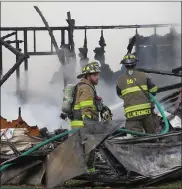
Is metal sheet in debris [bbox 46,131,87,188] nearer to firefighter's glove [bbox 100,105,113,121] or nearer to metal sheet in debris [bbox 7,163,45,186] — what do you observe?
metal sheet in debris [bbox 7,163,45,186]

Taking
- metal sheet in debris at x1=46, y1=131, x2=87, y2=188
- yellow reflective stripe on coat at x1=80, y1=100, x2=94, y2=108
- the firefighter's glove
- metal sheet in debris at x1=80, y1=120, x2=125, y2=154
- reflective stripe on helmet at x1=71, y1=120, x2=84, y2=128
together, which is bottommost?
metal sheet in debris at x1=46, y1=131, x2=87, y2=188

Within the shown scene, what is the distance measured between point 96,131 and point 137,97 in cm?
164

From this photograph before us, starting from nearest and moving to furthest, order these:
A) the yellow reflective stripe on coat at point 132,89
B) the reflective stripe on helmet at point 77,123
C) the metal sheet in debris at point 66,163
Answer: the metal sheet in debris at point 66,163
the reflective stripe on helmet at point 77,123
the yellow reflective stripe on coat at point 132,89

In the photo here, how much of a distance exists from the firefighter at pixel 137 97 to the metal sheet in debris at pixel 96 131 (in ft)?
4.91

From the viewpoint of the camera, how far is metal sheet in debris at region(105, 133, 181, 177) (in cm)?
584

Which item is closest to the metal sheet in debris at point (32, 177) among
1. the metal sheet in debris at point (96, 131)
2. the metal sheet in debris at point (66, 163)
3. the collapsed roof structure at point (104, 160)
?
the collapsed roof structure at point (104, 160)

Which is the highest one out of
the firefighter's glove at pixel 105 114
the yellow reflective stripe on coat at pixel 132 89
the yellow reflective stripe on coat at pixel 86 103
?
the yellow reflective stripe on coat at pixel 132 89

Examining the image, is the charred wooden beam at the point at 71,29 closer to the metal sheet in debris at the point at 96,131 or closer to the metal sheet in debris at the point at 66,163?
the metal sheet in debris at the point at 96,131

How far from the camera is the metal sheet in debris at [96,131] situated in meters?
5.61

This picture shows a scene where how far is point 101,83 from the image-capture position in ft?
38.8

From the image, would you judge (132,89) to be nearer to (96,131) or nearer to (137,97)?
(137,97)

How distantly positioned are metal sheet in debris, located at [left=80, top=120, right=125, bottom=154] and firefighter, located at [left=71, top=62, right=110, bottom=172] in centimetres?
40

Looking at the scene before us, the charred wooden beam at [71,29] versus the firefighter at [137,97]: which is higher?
the charred wooden beam at [71,29]

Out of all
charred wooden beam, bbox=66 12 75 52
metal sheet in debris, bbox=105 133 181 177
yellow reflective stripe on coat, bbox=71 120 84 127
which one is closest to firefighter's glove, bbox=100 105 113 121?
yellow reflective stripe on coat, bbox=71 120 84 127
